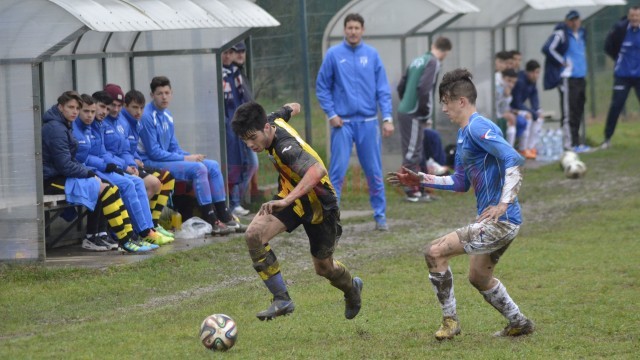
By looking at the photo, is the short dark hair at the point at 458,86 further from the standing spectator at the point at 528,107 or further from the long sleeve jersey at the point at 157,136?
the standing spectator at the point at 528,107

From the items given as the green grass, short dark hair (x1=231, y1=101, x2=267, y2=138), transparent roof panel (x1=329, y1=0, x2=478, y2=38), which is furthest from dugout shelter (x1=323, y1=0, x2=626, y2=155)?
short dark hair (x1=231, y1=101, x2=267, y2=138)

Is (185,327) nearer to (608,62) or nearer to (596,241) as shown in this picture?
(596,241)

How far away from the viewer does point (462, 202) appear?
16.2 meters

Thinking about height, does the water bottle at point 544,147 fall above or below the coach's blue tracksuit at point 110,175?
below

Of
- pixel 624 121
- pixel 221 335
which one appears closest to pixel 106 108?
pixel 221 335

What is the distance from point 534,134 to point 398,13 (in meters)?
4.23

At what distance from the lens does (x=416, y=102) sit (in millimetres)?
16047

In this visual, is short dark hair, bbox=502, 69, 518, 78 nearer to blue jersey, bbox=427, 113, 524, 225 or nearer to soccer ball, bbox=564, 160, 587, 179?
soccer ball, bbox=564, 160, 587, 179

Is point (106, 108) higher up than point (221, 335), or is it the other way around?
point (106, 108)

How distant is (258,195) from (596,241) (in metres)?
4.86

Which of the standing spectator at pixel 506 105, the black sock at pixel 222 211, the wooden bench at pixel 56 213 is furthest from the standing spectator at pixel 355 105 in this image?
the standing spectator at pixel 506 105

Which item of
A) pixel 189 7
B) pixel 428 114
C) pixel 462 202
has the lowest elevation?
pixel 462 202

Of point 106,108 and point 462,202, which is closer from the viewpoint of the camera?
point 106,108

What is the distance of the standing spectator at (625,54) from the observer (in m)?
20.1
